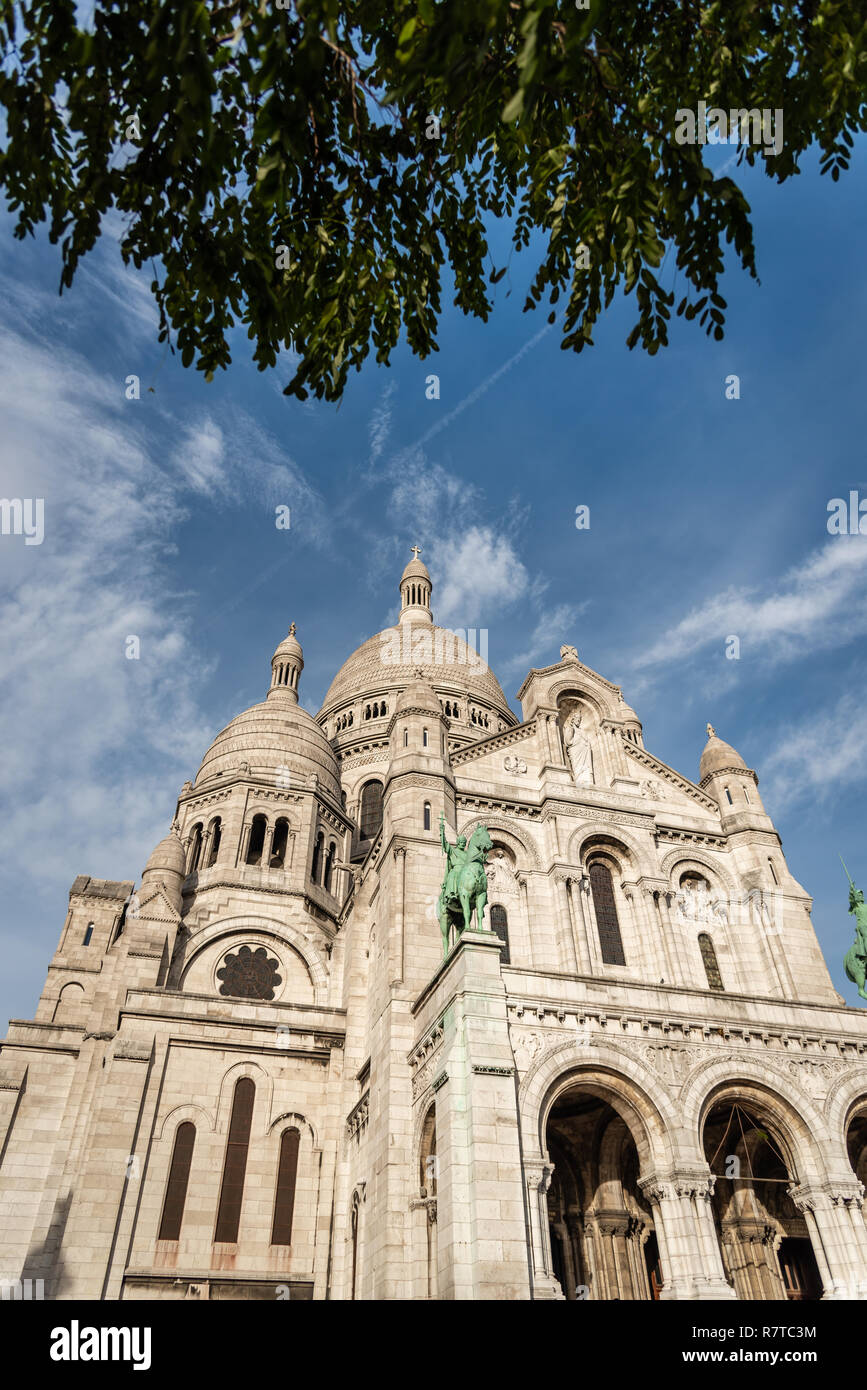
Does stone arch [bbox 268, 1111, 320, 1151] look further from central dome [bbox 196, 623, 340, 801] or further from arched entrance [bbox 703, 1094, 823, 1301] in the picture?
central dome [bbox 196, 623, 340, 801]

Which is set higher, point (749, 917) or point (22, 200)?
point (749, 917)

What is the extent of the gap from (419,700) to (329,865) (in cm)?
1119

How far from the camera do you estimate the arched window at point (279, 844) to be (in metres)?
35.5

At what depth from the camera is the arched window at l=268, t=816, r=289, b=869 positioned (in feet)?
116

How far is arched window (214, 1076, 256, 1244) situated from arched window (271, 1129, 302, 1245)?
1.08 meters

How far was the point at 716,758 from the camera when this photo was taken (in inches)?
1284

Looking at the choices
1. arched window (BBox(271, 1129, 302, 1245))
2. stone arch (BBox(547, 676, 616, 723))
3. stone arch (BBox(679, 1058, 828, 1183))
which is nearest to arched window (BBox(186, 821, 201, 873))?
arched window (BBox(271, 1129, 302, 1245))

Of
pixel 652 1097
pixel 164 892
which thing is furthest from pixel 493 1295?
pixel 164 892

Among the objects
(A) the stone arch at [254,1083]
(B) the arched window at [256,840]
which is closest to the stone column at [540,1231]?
(A) the stone arch at [254,1083]

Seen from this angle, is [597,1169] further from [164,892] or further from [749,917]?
[164,892]

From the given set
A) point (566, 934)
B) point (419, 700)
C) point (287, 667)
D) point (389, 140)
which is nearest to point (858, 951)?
point (566, 934)

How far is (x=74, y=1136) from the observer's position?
28203 millimetres
